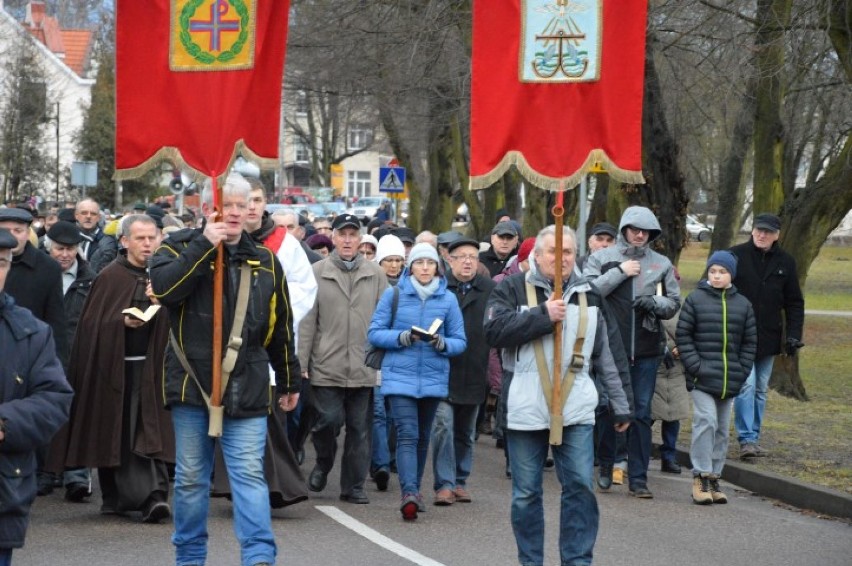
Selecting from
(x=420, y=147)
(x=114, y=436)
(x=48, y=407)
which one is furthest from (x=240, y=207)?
(x=420, y=147)

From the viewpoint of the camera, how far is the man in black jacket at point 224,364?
6.98 m

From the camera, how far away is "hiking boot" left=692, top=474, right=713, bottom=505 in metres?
10.9

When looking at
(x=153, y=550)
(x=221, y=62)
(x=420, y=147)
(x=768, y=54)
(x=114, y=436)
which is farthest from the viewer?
(x=420, y=147)

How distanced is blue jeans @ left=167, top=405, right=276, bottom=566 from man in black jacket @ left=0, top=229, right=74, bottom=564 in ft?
5.42

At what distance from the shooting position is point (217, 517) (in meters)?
9.75

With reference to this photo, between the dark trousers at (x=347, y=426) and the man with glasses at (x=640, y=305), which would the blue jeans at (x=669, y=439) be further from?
the dark trousers at (x=347, y=426)

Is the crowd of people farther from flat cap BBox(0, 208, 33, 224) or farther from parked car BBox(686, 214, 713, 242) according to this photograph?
parked car BBox(686, 214, 713, 242)

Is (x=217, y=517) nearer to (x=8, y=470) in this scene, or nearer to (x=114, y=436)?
(x=114, y=436)

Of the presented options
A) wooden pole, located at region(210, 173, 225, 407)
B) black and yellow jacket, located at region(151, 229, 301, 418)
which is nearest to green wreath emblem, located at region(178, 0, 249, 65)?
black and yellow jacket, located at region(151, 229, 301, 418)

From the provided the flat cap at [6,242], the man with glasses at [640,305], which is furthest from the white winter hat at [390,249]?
the flat cap at [6,242]

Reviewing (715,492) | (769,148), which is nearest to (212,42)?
(715,492)

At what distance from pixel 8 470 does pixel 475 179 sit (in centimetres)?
365

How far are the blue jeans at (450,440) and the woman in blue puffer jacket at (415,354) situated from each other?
0.47 feet

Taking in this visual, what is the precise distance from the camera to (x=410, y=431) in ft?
32.7
